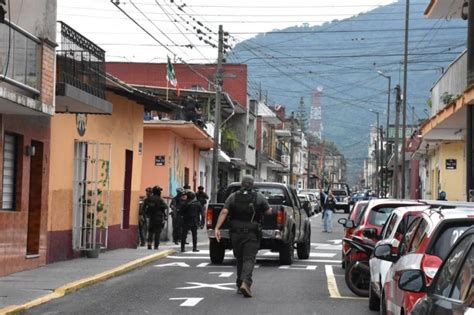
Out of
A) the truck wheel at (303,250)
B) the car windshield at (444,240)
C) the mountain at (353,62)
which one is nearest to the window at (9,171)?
the truck wheel at (303,250)

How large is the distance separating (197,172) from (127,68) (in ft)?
51.2

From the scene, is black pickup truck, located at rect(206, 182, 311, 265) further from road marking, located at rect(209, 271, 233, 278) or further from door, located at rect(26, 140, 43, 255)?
door, located at rect(26, 140, 43, 255)

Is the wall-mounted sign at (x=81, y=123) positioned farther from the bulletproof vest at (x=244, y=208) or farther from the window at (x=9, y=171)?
the bulletproof vest at (x=244, y=208)

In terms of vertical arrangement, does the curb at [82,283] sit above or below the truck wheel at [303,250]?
below

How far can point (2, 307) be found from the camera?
11125mm

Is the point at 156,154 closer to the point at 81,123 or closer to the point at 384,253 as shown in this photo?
the point at 81,123

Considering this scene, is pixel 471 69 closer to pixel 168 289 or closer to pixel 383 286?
pixel 168 289

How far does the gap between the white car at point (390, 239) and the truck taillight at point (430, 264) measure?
2316mm

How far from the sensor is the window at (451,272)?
5426mm

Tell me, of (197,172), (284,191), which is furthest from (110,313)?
(197,172)

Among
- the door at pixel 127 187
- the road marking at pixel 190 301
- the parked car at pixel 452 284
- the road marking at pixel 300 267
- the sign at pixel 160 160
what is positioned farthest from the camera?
the sign at pixel 160 160

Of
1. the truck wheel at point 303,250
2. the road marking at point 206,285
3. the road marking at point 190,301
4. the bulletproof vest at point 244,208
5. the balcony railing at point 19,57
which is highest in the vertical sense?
the balcony railing at point 19,57

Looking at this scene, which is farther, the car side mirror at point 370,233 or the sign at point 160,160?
the sign at point 160,160

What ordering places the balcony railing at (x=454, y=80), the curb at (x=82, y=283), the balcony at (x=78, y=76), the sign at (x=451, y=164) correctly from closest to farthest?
1. the curb at (x=82, y=283)
2. the balcony at (x=78, y=76)
3. the balcony railing at (x=454, y=80)
4. the sign at (x=451, y=164)
